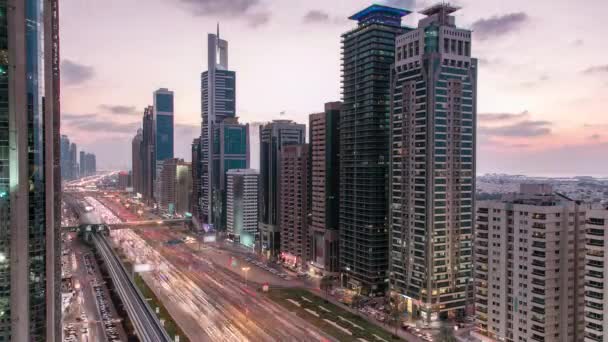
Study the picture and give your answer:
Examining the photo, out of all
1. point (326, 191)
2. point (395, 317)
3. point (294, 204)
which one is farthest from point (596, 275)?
point (294, 204)

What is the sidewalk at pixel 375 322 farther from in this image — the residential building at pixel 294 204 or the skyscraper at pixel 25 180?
the skyscraper at pixel 25 180

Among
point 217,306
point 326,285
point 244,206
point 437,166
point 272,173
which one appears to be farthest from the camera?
point 244,206

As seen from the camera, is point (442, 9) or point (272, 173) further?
point (272, 173)

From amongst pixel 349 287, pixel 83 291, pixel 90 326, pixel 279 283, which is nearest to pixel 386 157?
pixel 349 287

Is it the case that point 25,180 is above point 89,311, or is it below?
above

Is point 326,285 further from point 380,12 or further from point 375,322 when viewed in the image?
point 380,12

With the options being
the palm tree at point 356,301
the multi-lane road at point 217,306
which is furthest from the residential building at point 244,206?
the palm tree at point 356,301
